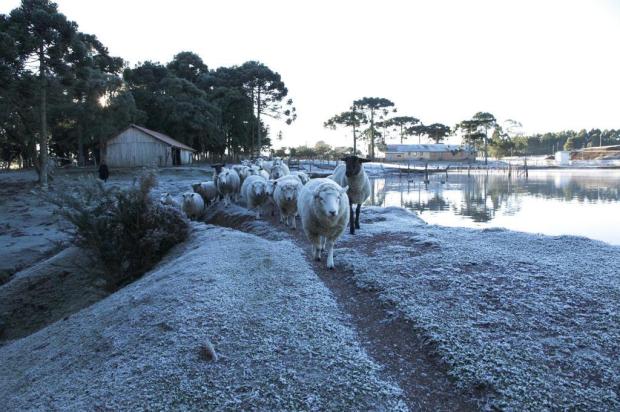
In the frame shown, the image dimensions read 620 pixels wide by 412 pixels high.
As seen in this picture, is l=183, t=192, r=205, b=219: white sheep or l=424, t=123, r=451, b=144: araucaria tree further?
l=424, t=123, r=451, b=144: araucaria tree

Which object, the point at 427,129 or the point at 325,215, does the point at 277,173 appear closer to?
the point at 325,215

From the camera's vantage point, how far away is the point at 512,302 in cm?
489

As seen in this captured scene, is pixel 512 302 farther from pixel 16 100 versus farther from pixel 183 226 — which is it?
pixel 16 100

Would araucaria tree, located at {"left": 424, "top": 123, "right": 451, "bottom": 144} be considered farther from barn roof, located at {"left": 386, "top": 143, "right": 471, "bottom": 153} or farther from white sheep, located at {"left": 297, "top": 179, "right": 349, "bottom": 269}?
white sheep, located at {"left": 297, "top": 179, "right": 349, "bottom": 269}

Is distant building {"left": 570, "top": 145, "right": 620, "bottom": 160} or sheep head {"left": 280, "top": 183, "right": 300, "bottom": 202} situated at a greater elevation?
distant building {"left": 570, "top": 145, "right": 620, "bottom": 160}

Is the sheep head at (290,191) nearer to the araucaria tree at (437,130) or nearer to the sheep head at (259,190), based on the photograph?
the sheep head at (259,190)

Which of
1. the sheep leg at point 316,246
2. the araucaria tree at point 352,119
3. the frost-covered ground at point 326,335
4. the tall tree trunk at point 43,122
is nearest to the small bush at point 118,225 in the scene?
the frost-covered ground at point 326,335

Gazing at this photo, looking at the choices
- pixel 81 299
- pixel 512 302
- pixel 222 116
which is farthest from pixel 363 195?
pixel 222 116

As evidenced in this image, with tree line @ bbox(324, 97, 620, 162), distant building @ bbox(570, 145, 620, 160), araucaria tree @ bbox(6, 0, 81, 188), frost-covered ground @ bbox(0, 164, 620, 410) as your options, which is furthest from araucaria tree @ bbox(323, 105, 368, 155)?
frost-covered ground @ bbox(0, 164, 620, 410)

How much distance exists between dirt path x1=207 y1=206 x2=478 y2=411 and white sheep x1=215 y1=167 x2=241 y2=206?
11.2 metres

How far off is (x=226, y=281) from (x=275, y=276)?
31.6 inches

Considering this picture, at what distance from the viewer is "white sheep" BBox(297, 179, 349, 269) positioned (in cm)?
705

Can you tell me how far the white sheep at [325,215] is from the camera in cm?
705

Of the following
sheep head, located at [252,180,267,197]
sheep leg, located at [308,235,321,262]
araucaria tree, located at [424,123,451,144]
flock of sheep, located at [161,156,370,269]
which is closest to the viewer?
flock of sheep, located at [161,156,370,269]
